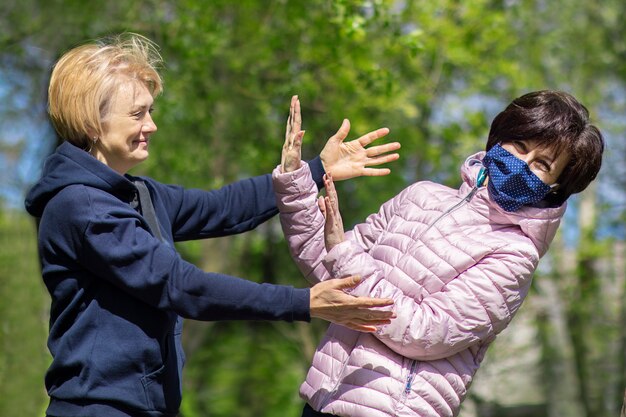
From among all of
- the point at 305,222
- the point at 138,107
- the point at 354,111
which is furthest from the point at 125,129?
the point at 354,111

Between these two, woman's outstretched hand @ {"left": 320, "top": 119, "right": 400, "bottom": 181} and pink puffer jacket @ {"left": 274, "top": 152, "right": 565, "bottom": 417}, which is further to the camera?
woman's outstretched hand @ {"left": 320, "top": 119, "right": 400, "bottom": 181}

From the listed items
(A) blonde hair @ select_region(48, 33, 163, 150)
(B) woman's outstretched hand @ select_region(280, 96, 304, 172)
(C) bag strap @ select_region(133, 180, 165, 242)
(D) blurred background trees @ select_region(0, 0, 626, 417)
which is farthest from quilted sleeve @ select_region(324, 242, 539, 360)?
(D) blurred background trees @ select_region(0, 0, 626, 417)

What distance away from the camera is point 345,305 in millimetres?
2639

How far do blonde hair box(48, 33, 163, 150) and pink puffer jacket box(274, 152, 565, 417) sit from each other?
2.57 ft

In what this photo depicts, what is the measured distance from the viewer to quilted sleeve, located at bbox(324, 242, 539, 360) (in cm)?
271

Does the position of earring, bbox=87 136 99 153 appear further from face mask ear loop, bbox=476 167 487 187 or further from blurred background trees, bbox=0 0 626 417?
blurred background trees, bbox=0 0 626 417

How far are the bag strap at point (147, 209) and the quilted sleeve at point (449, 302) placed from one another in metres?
0.52

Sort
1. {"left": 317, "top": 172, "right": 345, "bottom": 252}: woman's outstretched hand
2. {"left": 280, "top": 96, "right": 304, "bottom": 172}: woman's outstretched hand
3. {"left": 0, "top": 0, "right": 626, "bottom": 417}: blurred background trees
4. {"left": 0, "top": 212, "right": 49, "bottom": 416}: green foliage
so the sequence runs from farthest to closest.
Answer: {"left": 0, "top": 212, "right": 49, "bottom": 416}: green foliage < {"left": 0, "top": 0, "right": 626, "bottom": 417}: blurred background trees < {"left": 280, "top": 96, "right": 304, "bottom": 172}: woman's outstretched hand < {"left": 317, "top": 172, "right": 345, "bottom": 252}: woman's outstretched hand

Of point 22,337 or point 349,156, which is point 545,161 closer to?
point 349,156

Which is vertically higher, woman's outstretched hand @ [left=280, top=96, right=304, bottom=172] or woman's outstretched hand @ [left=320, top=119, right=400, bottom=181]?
woman's outstretched hand @ [left=280, top=96, right=304, bottom=172]

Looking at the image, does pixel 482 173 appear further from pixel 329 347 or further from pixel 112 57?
pixel 112 57

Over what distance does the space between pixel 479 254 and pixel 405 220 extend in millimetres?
288

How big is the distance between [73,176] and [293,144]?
718mm

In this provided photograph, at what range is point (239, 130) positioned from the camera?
10234mm
